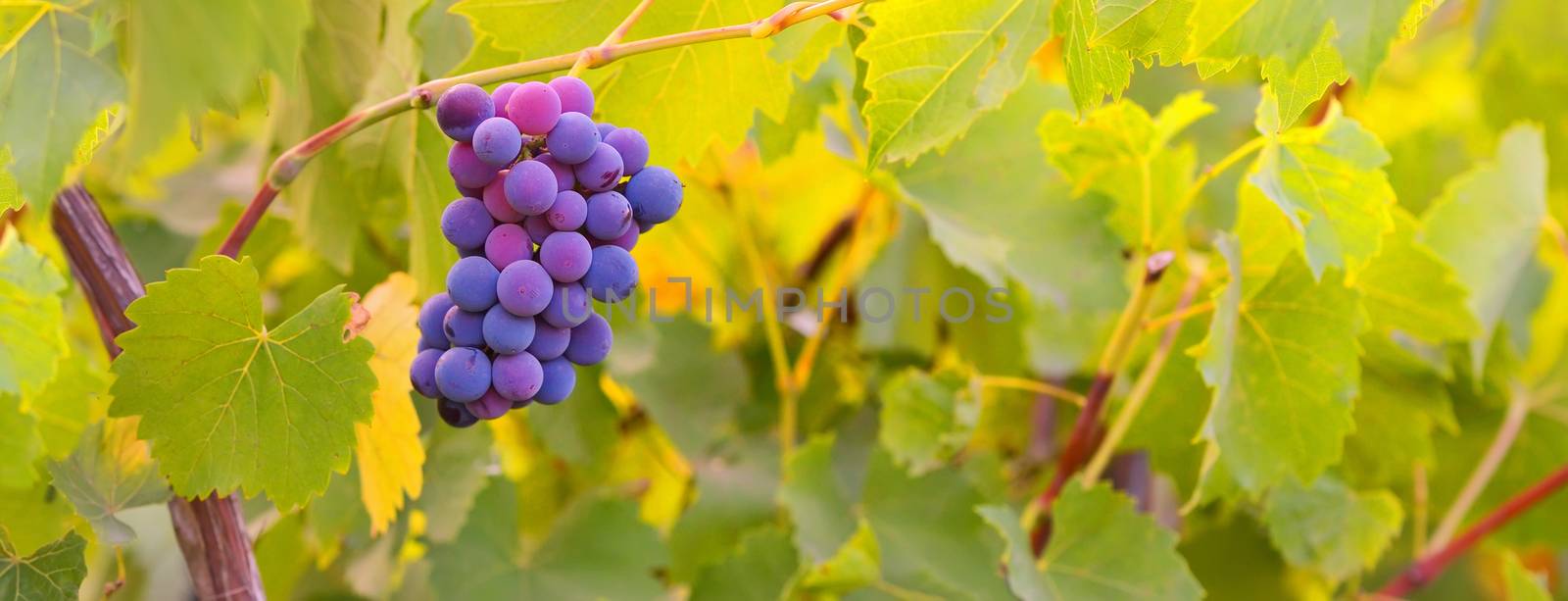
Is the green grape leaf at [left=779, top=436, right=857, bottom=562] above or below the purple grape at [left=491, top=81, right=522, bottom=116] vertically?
below

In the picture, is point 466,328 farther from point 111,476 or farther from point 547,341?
point 111,476

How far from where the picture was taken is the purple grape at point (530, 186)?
444 mm

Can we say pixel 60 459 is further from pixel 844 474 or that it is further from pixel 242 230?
pixel 844 474

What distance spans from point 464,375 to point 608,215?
84mm

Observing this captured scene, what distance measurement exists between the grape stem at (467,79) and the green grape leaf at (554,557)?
1.08ft

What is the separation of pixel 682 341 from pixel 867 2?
45cm

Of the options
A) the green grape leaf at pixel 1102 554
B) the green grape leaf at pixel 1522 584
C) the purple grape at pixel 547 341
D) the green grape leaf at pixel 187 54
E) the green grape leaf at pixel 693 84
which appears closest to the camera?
the green grape leaf at pixel 187 54

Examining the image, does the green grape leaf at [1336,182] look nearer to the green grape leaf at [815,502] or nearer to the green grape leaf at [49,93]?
the green grape leaf at [815,502]

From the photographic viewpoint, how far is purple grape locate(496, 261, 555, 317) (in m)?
0.45

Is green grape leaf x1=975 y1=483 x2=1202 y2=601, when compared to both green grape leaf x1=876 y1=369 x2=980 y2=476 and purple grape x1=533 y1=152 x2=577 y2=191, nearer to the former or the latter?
green grape leaf x1=876 y1=369 x2=980 y2=476

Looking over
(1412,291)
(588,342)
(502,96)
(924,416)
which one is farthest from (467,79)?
(1412,291)

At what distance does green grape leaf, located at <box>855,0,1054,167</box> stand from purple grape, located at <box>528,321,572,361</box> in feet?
0.51

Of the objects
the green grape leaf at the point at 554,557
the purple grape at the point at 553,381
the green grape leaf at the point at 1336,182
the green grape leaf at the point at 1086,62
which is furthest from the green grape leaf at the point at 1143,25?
the green grape leaf at the point at 554,557

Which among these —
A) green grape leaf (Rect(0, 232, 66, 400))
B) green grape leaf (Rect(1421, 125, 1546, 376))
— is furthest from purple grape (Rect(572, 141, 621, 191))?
green grape leaf (Rect(1421, 125, 1546, 376))
